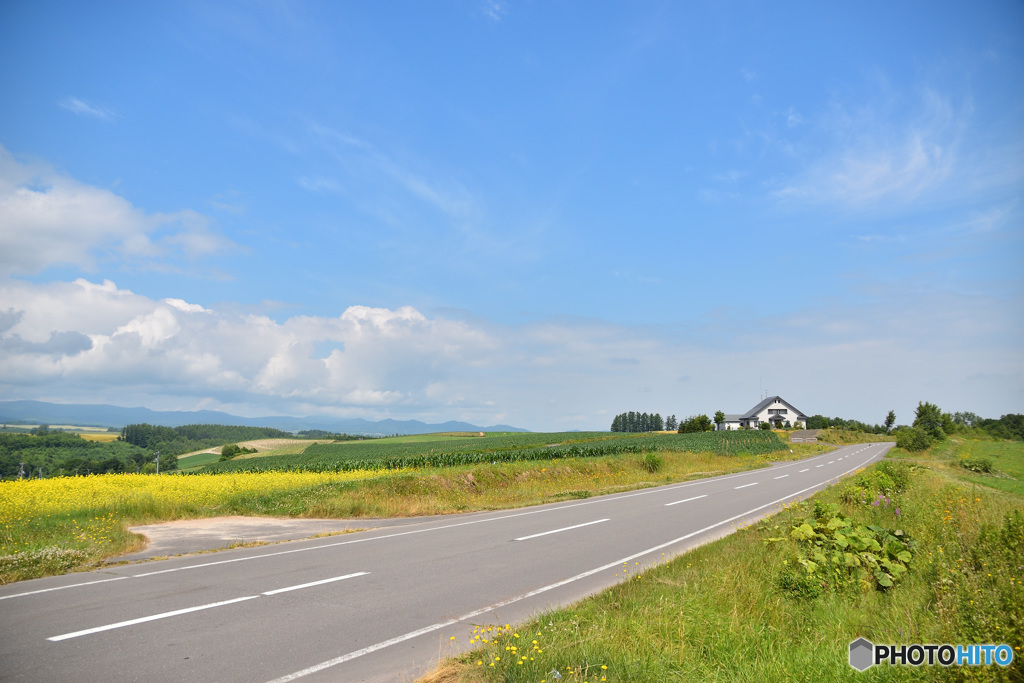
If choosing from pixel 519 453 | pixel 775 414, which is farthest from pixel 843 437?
pixel 519 453

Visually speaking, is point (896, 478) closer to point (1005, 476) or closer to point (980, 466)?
point (1005, 476)

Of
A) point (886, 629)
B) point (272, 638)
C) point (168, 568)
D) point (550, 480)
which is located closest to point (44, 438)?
point (550, 480)

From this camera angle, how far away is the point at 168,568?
8906 millimetres

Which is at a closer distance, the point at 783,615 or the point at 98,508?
the point at 783,615

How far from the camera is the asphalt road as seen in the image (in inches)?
199

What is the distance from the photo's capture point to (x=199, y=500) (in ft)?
54.7

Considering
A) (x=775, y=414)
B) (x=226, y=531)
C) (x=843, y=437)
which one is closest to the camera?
(x=226, y=531)

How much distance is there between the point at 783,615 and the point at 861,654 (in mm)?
1401

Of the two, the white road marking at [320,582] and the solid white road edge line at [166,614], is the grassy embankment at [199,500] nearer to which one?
the solid white road edge line at [166,614]

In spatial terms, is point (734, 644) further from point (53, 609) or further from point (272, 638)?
point (53, 609)

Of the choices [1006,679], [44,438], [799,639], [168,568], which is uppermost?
[1006,679]

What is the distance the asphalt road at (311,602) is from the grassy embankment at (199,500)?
165 centimetres

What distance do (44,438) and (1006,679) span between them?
98414 millimetres

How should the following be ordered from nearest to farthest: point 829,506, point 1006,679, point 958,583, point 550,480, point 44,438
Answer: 1. point 1006,679
2. point 958,583
3. point 829,506
4. point 550,480
5. point 44,438
